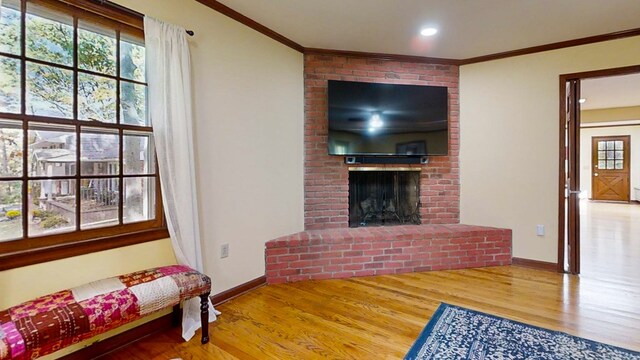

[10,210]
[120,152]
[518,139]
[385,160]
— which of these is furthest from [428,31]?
[10,210]

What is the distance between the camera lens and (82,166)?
1791 millimetres

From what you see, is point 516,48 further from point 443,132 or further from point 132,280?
point 132,280

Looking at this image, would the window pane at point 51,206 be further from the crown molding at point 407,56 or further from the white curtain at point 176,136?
the crown molding at point 407,56

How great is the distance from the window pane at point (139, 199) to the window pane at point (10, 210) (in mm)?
519

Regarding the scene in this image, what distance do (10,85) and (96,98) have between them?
1.26 feet

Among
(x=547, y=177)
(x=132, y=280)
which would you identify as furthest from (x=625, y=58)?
(x=132, y=280)

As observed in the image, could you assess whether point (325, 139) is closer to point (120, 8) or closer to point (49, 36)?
point (120, 8)

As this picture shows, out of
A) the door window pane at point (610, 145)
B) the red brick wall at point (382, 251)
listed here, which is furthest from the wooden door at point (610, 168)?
the red brick wall at point (382, 251)

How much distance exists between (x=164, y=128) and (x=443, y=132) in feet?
9.98

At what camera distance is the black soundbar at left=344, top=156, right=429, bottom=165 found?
3.49 meters

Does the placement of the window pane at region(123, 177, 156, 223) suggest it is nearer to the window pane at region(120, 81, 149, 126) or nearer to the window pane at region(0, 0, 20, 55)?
the window pane at region(120, 81, 149, 126)

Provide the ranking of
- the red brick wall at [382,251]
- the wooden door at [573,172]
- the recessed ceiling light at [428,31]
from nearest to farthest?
the recessed ceiling light at [428,31] < the red brick wall at [382,251] < the wooden door at [573,172]

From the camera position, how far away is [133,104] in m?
2.04

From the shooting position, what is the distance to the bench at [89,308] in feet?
4.15
